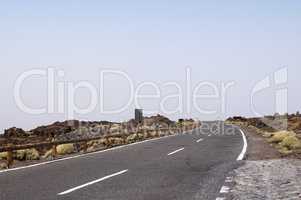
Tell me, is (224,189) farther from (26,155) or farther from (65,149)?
(65,149)

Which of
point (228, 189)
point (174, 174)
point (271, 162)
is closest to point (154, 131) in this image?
point (271, 162)

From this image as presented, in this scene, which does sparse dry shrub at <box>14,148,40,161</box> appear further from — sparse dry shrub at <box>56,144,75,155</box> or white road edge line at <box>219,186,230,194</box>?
white road edge line at <box>219,186,230,194</box>

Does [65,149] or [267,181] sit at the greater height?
[267,181]

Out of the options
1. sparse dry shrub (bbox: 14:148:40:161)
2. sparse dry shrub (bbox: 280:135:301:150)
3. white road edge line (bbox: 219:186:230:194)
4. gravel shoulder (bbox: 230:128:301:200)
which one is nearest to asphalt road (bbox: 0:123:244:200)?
white road edge line (bbox: 219:186:230:194)

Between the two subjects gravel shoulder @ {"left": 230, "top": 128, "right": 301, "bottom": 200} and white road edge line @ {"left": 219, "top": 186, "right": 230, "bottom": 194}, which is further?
white road edge line @ {"left": 219, "top": 186, "right": 230, "bottom": 194}

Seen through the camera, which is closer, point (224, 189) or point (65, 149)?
point (224, 189)

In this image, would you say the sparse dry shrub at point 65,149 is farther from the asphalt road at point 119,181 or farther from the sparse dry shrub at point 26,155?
the asphalt road at point 119,181

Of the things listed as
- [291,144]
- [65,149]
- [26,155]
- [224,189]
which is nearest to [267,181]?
[224,189]

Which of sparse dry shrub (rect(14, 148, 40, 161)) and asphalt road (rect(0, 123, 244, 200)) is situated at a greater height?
asphalt road (rect(0, 123, 244, 200))

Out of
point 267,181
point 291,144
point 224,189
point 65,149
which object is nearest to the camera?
point 224,189

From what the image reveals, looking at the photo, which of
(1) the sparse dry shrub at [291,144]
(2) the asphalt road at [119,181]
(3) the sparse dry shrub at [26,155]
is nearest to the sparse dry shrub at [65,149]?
(3) the sparse dry shrub at [26,155]

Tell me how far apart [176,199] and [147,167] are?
18.7ft

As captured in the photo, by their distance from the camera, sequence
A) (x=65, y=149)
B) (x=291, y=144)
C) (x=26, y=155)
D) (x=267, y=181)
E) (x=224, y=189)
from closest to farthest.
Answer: (x=224, y=189) → (x=267, y=181) → (x=26, y=155) → (x=65, y=149) → (x=291, y=144)

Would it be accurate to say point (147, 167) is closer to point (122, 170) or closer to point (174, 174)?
point (122, 170)
